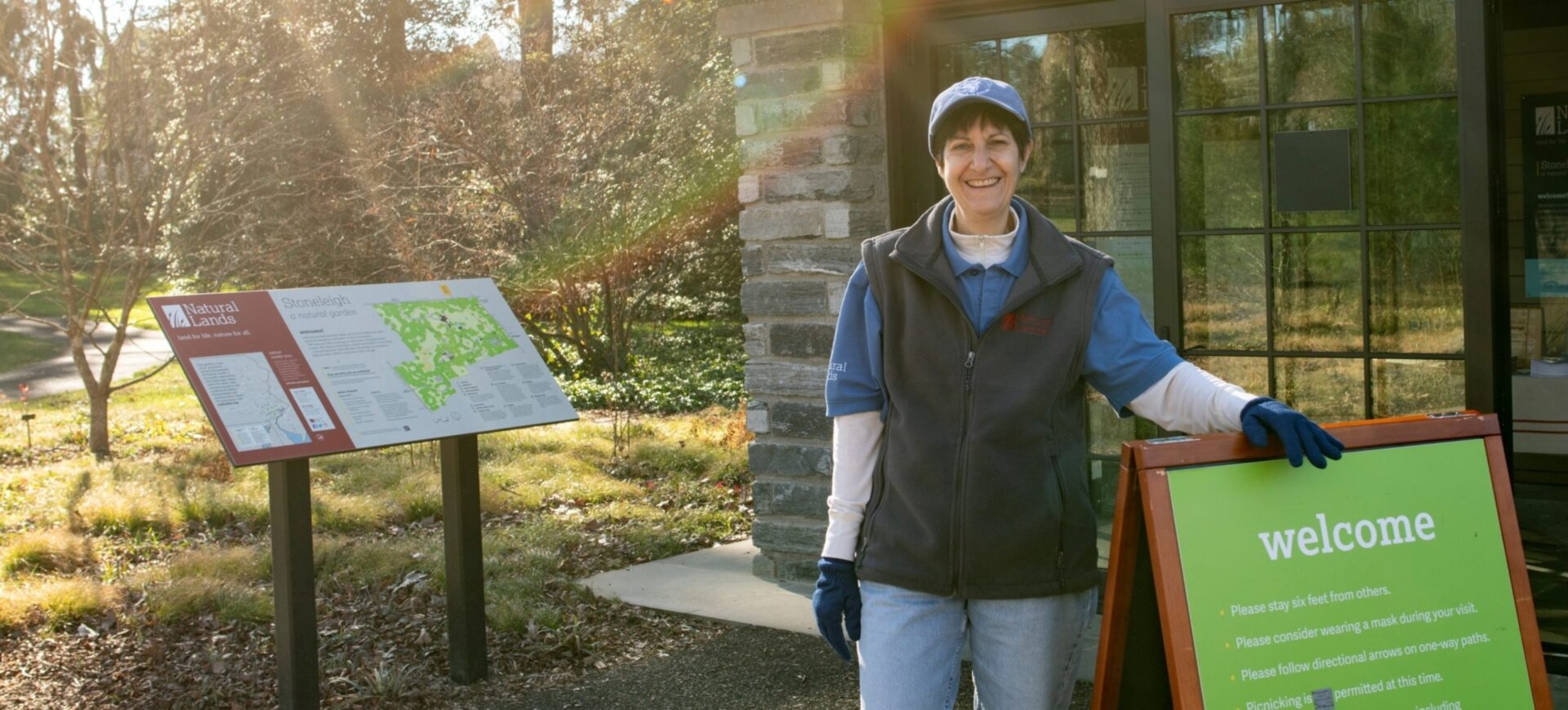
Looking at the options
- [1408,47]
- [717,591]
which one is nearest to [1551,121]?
[1408,47]

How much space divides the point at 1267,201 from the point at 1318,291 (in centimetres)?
35

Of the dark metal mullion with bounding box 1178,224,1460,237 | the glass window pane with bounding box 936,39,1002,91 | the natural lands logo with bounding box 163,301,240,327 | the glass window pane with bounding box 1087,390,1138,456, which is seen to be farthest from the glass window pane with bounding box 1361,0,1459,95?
the natural lands logo with bounding box 163,301,240,327

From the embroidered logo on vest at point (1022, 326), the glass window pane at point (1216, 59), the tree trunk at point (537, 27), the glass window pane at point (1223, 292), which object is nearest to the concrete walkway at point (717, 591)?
the glass window pane at point (1223, 292)

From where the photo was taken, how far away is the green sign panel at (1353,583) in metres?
2.58

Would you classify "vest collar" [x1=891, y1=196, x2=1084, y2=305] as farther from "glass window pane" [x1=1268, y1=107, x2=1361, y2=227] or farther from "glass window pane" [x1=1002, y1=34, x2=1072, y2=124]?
"glass window pane" [x1=1002, y1=34, x2=1072, y2=124]

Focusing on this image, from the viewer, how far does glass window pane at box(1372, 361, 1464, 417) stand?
452cm

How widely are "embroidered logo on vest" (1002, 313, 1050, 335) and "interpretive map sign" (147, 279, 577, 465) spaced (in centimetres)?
242

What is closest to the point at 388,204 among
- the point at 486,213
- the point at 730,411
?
the point at 486,213

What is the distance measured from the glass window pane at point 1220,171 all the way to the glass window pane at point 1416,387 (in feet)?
2.14

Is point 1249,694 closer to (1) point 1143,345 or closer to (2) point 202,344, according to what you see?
(1) point 1143,345

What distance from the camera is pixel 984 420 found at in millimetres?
2680

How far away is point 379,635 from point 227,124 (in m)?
6.89

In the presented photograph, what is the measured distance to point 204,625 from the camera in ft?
18.5

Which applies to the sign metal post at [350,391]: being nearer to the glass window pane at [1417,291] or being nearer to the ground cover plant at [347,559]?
the ground cover plant at [347,559]
